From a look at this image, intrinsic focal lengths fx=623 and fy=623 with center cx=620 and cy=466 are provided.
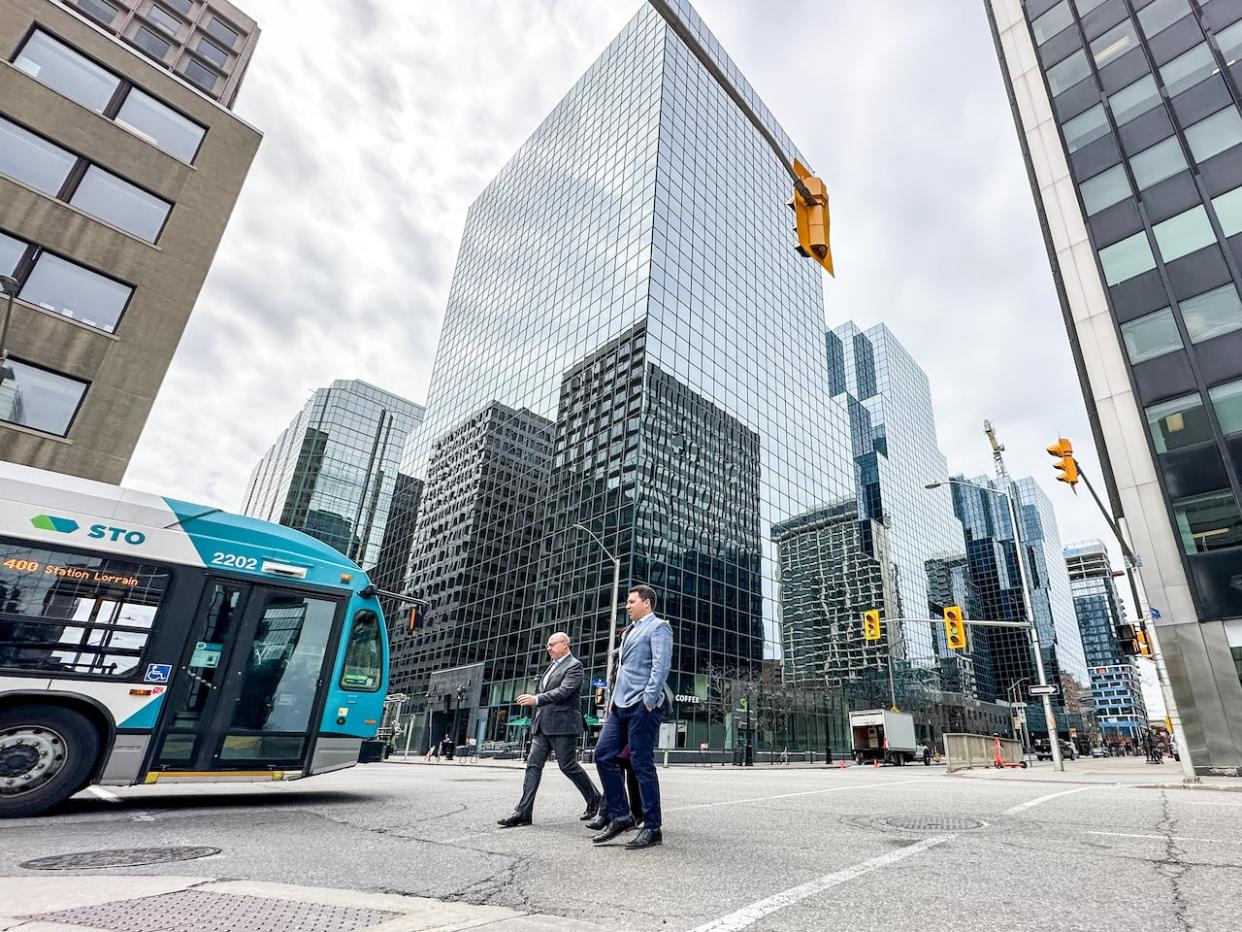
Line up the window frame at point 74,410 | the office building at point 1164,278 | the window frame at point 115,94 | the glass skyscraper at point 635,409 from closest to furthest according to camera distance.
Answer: the window frame at point 74,410 → the window frame at point 115,94 → the office building at point 1164,278 → the glass skyscraper at point 635,409

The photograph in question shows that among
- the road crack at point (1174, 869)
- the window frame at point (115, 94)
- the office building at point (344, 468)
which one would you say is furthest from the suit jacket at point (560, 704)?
the office building at point (344, 468)

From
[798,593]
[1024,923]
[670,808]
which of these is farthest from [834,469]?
[1024,923]

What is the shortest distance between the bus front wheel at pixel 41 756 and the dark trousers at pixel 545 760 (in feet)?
16.0

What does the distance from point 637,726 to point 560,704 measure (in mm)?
1128

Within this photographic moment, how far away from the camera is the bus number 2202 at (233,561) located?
7.73 meters

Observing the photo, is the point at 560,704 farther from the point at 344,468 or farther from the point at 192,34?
the point at 344,468

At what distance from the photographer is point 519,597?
162 ft

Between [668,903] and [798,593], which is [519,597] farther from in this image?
[668,903]

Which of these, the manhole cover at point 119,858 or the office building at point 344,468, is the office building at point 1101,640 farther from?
the manhole cover at point 119,858

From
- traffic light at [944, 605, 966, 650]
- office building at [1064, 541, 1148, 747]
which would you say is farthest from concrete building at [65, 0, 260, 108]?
office building at [1064, 541, 1148, 747]

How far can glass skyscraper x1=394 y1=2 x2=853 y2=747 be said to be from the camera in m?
43.7

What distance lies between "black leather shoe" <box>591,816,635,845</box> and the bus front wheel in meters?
5.80

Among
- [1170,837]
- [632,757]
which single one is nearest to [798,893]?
[632,757]

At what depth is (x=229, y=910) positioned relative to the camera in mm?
2732
